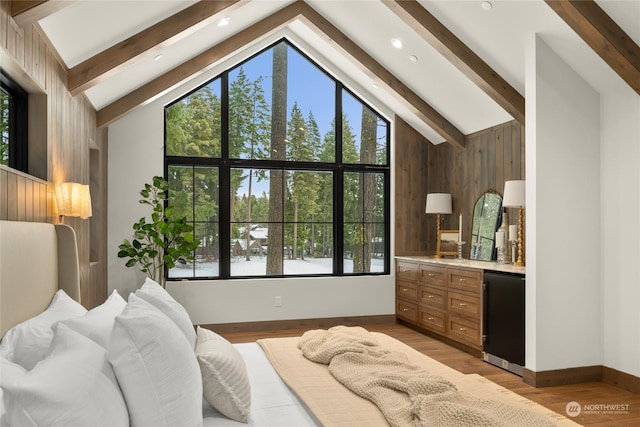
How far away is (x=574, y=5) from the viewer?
3266 mm

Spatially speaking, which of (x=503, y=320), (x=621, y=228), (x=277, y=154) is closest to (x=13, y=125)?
(x=277, y=154)

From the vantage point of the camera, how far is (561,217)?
3879mm

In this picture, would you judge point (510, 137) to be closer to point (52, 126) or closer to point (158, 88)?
point (158, 88)

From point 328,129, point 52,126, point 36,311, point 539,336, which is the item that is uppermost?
point 328,129

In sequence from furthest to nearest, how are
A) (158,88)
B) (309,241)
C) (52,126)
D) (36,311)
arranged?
(309,241), (158,88), (52,126), (36,311)

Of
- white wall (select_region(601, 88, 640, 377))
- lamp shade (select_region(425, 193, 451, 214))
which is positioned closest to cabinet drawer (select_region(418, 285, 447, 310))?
lamp shade (select_region(425, 193, 451, 214))

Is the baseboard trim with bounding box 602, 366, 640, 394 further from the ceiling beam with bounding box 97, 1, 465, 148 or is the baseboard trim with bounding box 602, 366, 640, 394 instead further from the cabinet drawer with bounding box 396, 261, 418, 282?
the ceiling beam with bounding box 97, 1, 465, 148

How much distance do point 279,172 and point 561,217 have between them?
3277mm

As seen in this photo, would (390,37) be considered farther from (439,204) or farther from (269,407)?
(269,407)

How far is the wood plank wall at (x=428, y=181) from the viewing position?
18.9 ft

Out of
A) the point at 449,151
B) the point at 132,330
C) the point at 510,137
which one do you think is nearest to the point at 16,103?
the point at 132,330

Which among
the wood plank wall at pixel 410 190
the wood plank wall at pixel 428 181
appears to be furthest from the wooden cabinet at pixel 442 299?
the wood plank wall at pixel 428 181

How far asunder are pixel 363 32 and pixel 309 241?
8.24ft

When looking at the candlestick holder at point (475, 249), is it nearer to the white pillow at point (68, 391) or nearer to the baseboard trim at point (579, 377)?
the baseboard trim at point (579, 377)
